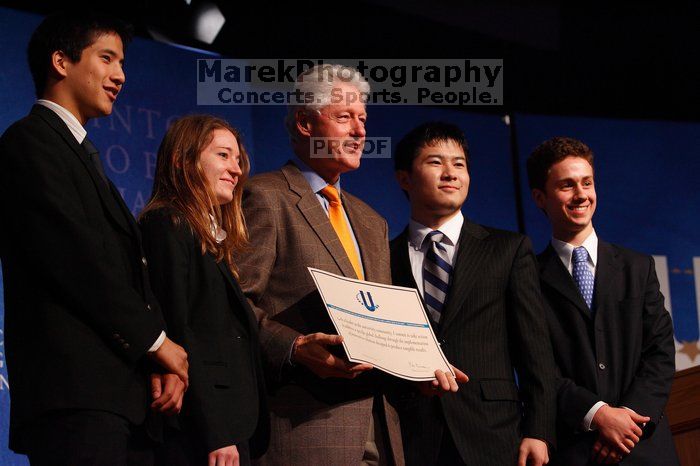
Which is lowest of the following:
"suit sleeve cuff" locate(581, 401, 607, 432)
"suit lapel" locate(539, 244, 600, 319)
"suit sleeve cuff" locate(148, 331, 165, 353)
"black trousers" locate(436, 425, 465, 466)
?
"black trousers" locate(436, 425, 465, 466)

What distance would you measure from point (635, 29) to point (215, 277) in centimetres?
381

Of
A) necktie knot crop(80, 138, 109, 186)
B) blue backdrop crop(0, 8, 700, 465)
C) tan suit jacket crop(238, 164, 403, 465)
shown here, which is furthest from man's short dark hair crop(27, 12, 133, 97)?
blue backdrop crop(0, 8, 700, 465)

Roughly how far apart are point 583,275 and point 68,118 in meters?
1.73

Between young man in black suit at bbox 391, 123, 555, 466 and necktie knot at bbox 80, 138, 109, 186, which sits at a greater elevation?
necktie knot at bbox 80, 138, 109, 186

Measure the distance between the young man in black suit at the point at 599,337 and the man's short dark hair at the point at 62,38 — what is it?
161 centimetres

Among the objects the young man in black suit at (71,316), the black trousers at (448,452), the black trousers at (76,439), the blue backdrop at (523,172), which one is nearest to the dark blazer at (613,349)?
the black trousers at (448,452)

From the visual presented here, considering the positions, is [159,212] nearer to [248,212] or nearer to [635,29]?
[248,212]

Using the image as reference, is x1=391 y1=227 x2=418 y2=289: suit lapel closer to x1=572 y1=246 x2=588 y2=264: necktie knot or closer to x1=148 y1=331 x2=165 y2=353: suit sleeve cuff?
x1=572 y1=246 x2=588 y2=264: necktie knot

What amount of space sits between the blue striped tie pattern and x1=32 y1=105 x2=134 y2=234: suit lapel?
1.08m

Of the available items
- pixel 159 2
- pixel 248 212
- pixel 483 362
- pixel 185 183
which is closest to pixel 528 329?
pixel 483 362

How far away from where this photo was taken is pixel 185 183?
7.83 feet

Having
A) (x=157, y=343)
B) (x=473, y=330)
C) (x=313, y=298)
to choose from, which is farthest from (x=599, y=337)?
(x=157, y=343)

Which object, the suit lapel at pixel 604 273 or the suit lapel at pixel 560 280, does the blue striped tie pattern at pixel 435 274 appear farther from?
the suit lapel at pixel 604 273

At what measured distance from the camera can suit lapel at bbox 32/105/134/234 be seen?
2008mm
